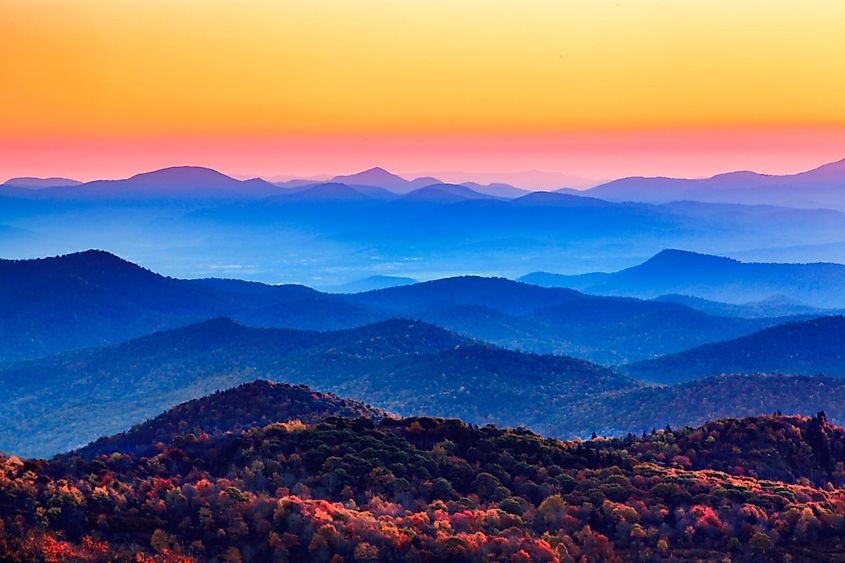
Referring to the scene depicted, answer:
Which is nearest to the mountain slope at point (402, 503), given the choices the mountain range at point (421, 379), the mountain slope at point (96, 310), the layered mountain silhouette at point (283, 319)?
the mountain range at point (421, 379)

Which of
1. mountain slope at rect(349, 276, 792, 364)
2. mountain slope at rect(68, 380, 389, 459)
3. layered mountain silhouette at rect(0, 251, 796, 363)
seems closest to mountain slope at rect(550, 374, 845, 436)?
mountain slope at rect(68, 380, 389, 459)

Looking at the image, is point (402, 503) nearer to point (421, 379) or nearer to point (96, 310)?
point (421, 379)

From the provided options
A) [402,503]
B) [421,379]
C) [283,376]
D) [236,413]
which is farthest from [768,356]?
[402,503]

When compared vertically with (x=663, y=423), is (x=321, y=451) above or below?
above

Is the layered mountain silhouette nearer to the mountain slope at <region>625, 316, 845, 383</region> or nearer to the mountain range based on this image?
the mountain slope at <region>625, 316, 845, 383</region>

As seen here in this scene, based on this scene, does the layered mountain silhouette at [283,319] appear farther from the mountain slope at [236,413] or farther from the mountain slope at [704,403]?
the mountain slope at [236,413]

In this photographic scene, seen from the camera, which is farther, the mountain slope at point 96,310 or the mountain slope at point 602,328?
the mountain slope at point 96,310

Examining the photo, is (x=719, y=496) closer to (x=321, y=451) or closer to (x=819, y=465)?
(x=819, y=465)

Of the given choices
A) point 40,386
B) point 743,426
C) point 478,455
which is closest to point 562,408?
point 743,426
